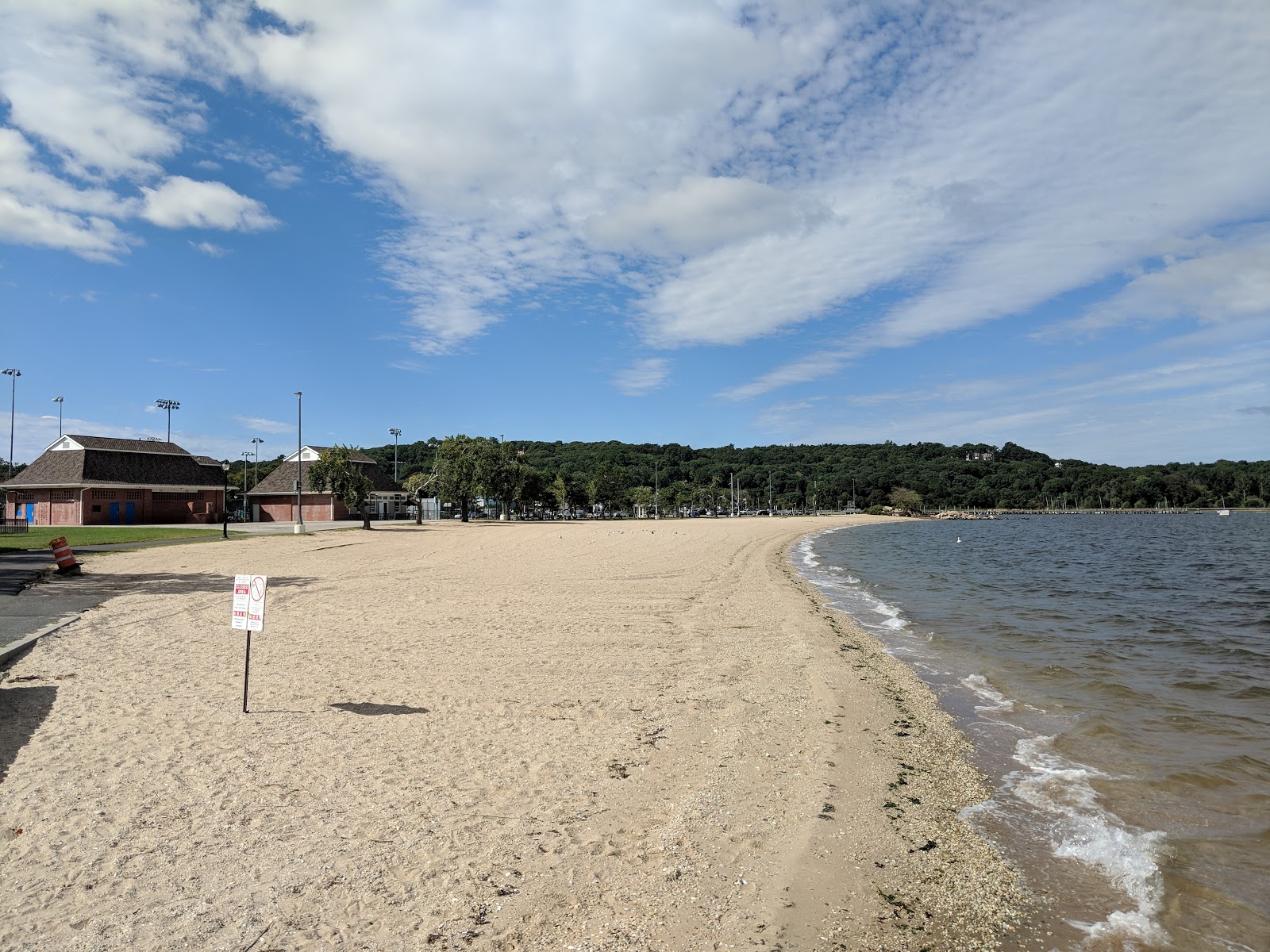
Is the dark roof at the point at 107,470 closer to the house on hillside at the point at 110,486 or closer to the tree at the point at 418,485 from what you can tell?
the house on hillside at the point at 110,486

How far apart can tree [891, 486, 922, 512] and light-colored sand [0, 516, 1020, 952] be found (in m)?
161

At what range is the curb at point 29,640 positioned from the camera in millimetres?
9955

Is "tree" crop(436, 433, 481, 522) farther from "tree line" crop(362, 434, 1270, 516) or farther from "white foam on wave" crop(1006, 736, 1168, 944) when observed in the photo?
"white foam on wave" crop(1006, 736, 1168, 944)

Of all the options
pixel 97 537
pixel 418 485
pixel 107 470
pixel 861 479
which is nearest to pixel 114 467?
pixel 107 470

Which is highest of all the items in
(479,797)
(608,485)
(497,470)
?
(497,470)

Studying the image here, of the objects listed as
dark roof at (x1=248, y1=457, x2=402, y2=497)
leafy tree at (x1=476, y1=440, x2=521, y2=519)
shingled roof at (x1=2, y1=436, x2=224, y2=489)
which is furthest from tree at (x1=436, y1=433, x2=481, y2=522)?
shingled roof at (x1=2, y1=436, x2=224, y2=489)

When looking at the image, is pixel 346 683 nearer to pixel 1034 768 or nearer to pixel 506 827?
pixel 506 827

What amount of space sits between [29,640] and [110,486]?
53.6 meters

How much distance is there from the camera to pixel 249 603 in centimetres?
828

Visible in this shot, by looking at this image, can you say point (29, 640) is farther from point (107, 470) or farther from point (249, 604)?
point (107, 470)

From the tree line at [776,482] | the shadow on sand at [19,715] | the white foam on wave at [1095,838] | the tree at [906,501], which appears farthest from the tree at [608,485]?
the white foam on wave at [1095,838]

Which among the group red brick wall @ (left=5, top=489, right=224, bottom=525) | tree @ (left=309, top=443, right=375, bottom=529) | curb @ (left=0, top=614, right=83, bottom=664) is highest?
tree @ (left=309, top=443, right=375, bottom=529)

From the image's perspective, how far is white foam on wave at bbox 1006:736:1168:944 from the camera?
4.67 meters

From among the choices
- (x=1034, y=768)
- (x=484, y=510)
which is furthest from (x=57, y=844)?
(x=484, y=510)
